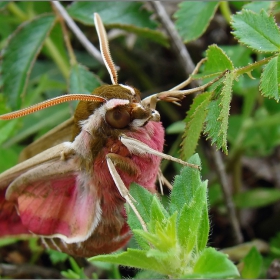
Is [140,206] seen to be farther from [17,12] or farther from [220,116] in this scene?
[17,12]

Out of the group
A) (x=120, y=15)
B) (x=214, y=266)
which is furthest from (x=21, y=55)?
(x=214, y=266)

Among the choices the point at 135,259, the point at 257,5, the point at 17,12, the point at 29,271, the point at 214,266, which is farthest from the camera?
the point at 17,12

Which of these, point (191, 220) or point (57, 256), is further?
point (57, 256)

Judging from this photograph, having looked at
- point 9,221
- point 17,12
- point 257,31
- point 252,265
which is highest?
point 17,12

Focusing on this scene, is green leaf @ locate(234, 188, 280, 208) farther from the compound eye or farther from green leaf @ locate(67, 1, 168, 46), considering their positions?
the compound eye

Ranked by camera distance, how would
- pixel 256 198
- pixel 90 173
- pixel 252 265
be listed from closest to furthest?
pixel 90 173
pixel 252 265
pixel 256 198

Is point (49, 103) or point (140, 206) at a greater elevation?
point (49, 103)

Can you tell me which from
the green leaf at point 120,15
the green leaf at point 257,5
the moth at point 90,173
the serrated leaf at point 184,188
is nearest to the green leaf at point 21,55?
the green leaf at point 120,15
